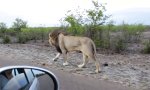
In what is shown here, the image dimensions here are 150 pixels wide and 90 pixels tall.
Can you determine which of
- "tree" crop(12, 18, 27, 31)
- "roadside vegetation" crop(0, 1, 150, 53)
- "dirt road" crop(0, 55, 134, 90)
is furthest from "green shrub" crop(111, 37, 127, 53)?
"tree" crop(12, 18, 27, 31)

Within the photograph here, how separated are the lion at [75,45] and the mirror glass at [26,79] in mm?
8604

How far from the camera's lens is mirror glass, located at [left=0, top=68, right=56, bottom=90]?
3.97 m

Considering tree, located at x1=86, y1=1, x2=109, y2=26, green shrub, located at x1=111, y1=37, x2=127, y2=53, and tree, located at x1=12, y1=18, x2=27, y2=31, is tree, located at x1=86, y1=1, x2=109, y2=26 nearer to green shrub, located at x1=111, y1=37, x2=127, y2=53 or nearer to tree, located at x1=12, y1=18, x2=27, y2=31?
green shrub, located at x1=111, y1=37, x2=127, y2=53

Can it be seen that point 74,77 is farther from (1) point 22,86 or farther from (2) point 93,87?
(1) point 22,86

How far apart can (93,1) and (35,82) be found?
16716mm

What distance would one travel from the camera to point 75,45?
572 inches

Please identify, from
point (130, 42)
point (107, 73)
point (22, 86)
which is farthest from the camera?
point (130, 42)

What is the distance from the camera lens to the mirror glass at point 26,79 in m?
3.97

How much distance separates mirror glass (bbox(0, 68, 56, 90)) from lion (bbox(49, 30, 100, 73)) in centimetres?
860

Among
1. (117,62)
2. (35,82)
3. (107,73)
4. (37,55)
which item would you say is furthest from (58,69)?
→ (35,82)

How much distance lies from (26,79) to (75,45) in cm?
1013

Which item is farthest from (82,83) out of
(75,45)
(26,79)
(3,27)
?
(3,27)

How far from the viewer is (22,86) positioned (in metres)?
4.31

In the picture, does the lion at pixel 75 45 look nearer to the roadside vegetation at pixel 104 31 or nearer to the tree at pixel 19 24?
the roadside vegetation at pixel 104 31
